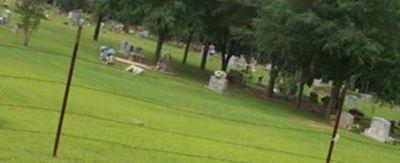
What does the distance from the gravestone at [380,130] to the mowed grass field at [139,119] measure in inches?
54.7

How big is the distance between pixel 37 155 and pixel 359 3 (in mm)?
27165

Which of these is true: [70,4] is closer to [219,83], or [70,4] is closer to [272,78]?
[272,78]

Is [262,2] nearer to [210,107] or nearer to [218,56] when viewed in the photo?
[210,107]

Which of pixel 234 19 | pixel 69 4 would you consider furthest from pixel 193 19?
pixel 69 4

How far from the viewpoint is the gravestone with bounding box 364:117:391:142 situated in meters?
36.4

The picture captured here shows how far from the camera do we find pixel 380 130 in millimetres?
36719

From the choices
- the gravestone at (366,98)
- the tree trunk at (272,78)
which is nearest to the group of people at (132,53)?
the tree trunk at (272,78)

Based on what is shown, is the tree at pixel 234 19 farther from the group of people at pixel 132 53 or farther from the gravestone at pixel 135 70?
the gravestone at pixel 135 70

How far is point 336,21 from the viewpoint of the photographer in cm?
4062

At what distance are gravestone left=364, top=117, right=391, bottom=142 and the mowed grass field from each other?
1389 millimetres

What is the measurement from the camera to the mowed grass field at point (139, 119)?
58.7 ft

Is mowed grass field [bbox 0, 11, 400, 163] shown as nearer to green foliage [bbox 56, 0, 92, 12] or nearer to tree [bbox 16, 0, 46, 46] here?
tree [bbox 16, 0, 46, 46]

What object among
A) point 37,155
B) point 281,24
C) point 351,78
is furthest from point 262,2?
point 37,155

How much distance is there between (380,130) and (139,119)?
16405 mm
